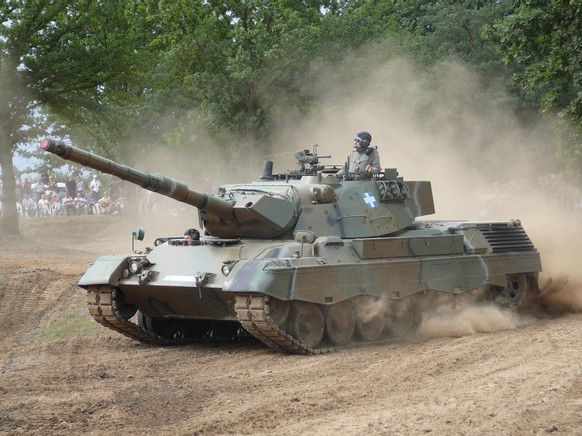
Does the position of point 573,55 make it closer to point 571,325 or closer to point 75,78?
point 571,325

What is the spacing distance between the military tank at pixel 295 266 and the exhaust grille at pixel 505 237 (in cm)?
13

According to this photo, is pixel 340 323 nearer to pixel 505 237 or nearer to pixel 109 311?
pixel 109 311

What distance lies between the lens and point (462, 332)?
687 inches

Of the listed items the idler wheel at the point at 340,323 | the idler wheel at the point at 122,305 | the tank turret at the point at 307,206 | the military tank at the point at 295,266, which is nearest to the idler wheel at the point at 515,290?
the military tank at the point at 295,266

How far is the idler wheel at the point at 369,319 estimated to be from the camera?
54.0 ft

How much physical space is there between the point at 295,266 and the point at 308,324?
116 centimetres

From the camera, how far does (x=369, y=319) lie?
54.6 feet

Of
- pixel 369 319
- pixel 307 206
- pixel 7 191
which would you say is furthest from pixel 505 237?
pixel 7 191

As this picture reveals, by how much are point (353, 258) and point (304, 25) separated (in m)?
18.4

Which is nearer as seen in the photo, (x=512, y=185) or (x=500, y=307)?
(x=500, y=307)

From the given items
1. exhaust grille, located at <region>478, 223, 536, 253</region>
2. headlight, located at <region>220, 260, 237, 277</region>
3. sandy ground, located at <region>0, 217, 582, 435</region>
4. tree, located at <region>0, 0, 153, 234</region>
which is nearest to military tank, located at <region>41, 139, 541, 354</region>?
headlight, located at <region>220, 260, 237, 277</region>

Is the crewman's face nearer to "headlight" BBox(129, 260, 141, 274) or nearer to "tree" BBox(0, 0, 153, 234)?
"headlight" BBox(129, 260, 141, 274)

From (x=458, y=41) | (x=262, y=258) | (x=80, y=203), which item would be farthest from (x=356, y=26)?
(x=262, y=258)

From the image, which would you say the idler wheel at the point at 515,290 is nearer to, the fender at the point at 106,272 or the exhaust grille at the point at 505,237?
the exhaust grille at the point at 505,237
